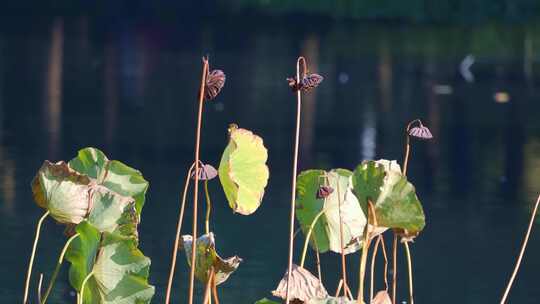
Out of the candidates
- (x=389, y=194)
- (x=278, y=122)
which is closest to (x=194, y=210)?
(x=389, y=194)

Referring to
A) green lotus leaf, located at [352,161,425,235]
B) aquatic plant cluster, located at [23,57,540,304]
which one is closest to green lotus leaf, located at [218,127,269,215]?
aquatic plant cluster, located at [23,57,540,304]

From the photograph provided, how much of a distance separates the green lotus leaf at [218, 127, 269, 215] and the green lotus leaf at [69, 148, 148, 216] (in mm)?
199

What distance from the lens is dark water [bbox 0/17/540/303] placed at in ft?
23.3

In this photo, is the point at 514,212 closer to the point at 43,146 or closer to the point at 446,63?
the point at 43,146

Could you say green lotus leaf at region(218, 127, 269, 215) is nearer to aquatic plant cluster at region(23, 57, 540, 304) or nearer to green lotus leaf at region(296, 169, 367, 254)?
aquatic plant cluster at region(23, 57, 540, 304)

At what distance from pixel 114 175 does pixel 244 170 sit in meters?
0.31

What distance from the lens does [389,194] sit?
349 centimetres

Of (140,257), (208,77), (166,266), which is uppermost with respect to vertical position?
(208,77)

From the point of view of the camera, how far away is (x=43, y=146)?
11.3m

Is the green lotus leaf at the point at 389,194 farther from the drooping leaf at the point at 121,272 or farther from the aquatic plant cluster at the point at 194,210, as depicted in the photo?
the drooping leaf at the point at 121,272

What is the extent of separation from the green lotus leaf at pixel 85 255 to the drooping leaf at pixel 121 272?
19 millimetres

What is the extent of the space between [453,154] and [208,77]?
8.48 meters

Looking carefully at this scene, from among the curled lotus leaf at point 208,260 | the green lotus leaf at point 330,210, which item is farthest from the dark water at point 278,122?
the curled lotus leaf at point 208,260

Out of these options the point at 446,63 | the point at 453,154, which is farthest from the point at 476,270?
the point at 446,63
